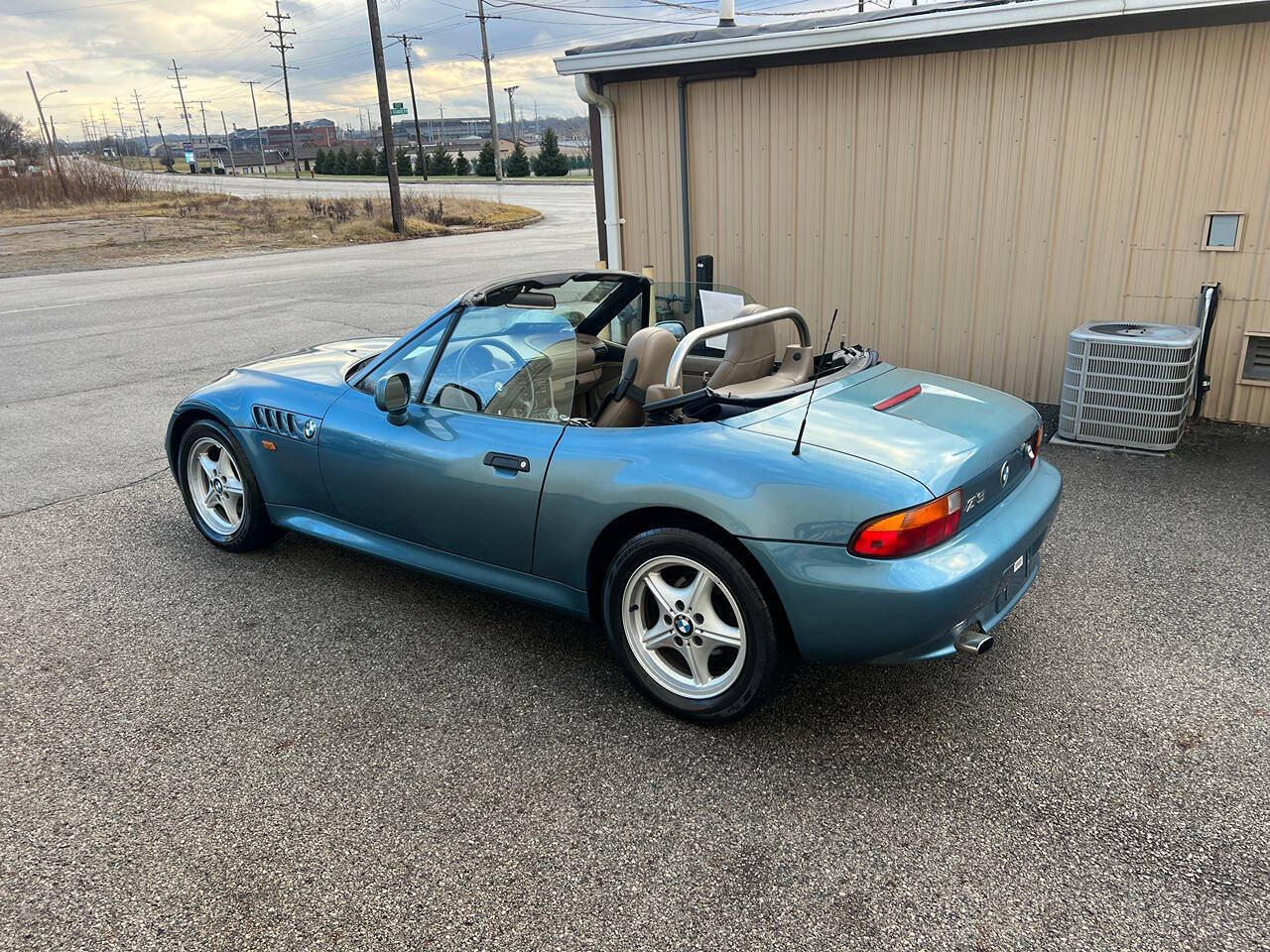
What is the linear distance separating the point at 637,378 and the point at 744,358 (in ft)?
1.66

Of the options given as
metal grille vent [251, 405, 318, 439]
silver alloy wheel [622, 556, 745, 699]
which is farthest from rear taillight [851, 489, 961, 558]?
metal grille vent [251, 405, 318, 439]

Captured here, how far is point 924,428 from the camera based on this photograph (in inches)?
121

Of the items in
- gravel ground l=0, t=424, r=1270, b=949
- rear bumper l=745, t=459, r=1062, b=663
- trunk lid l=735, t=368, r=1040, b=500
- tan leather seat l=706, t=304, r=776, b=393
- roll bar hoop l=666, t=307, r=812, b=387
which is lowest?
gravel ground l=0, t=424, r=1270, b=949

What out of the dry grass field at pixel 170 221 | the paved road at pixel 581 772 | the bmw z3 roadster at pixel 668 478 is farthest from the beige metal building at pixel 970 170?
the dry grass field at pixel 170 221

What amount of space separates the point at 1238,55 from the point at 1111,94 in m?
0.71

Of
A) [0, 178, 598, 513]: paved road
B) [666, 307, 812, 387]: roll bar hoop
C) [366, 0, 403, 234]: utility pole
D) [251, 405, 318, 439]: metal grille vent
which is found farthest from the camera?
[366, 0, 403, 234]: utility pole

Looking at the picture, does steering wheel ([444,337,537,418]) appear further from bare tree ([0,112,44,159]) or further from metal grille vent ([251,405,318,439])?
bare tree ([0,112,44,159])

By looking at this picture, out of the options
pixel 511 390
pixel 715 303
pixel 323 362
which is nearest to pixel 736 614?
pixel 511 390

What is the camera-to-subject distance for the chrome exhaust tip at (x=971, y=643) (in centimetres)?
283

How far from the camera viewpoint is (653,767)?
2910 mm

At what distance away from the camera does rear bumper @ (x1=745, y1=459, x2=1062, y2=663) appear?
2656mm

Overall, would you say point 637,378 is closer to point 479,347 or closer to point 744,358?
point 744,358

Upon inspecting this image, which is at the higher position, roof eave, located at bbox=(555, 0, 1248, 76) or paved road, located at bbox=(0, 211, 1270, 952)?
roof eave, located at bbox=(555, 0, 1248, 76)

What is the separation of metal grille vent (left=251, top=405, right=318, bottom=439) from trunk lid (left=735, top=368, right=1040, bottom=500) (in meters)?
2.05
